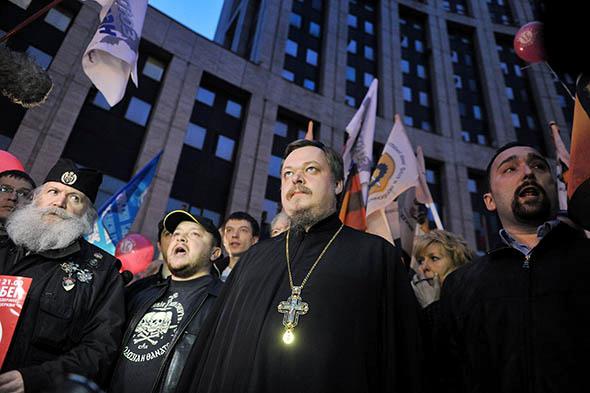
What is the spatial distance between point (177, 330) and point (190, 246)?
864 millimetres

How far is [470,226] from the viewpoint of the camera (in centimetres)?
2050

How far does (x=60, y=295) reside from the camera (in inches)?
102

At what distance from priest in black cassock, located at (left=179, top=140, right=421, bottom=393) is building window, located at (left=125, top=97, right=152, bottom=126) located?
14490mm

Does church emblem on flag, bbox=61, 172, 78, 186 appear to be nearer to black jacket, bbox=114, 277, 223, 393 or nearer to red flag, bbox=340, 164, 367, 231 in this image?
black jacket, bbox=114, 277, 223, 393

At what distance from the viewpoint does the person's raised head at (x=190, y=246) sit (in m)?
3.34

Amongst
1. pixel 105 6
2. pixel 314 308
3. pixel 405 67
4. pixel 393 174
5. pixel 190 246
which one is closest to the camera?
pixel 314 308

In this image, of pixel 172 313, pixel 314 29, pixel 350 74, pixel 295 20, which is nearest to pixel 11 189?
pixel 172 313

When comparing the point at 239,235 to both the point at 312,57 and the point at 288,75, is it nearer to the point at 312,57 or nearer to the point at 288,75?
the point at 288,75

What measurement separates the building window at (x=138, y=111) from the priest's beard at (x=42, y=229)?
1318 centimetres

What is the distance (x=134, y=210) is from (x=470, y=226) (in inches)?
740

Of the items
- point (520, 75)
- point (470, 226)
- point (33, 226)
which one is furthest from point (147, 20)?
point (520, 75)

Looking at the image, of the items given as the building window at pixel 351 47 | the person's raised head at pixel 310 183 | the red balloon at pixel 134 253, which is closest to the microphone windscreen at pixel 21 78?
the person's raised head at pixel 310 183

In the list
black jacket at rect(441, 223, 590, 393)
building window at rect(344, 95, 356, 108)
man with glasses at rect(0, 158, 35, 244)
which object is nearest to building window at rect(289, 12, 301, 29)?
building window at rect(344, 95, 356, 108)

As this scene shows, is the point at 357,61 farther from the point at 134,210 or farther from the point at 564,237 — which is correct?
the point at 564,237
